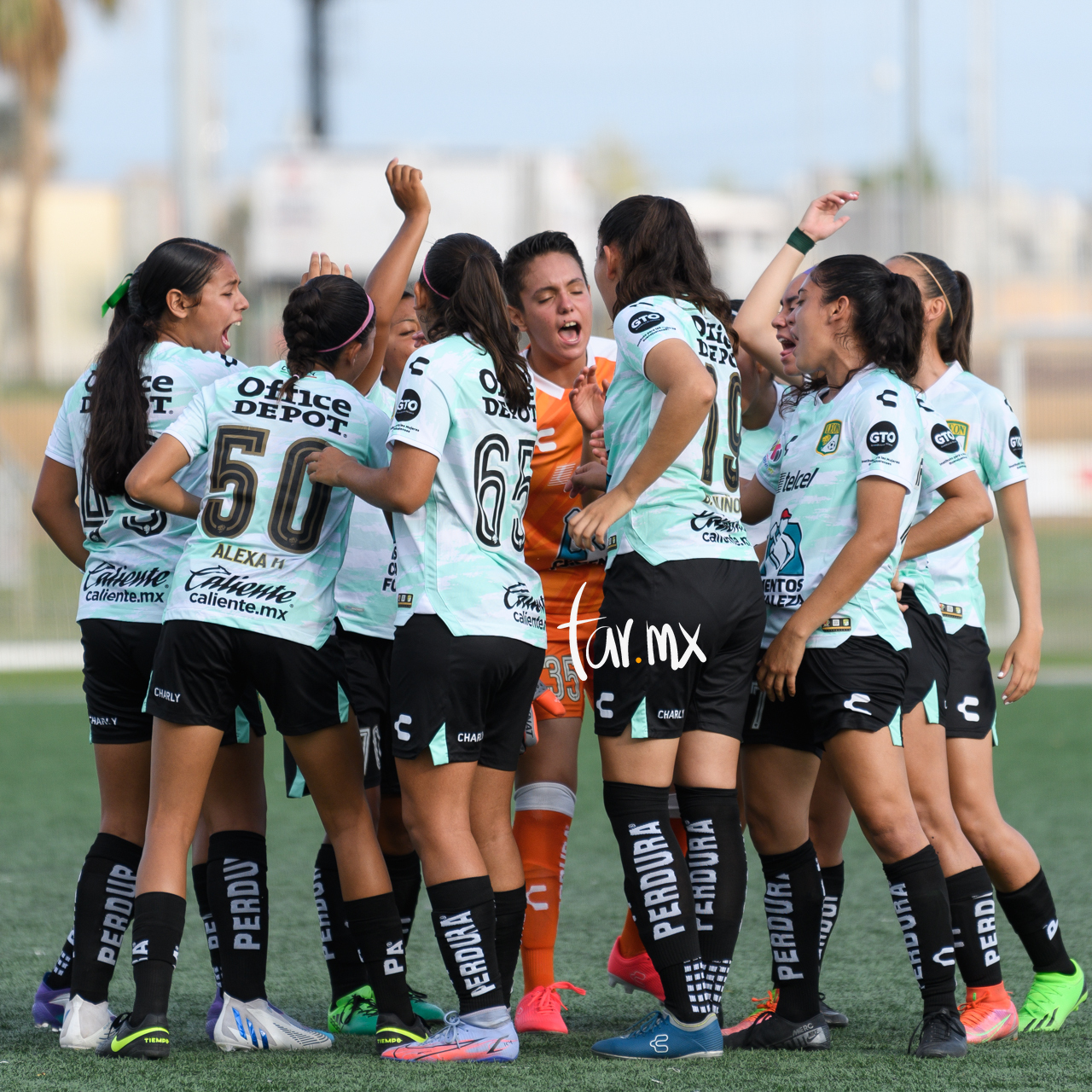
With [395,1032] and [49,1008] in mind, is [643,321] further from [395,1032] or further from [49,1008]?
[49,1008]

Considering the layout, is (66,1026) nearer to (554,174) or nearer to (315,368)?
(315,368)

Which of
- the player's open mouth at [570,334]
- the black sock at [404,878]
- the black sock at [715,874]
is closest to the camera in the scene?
the black sock at [715,874]

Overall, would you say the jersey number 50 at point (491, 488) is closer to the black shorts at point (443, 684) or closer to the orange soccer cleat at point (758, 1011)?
the black shorts at point (443, 684)

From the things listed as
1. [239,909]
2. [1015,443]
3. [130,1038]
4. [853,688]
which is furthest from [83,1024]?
[1015,443]

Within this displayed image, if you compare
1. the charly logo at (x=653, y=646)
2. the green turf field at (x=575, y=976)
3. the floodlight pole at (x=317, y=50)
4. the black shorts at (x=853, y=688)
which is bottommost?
the green turf field at (x=575, y=976)

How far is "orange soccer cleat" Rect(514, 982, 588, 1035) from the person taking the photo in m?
4.01

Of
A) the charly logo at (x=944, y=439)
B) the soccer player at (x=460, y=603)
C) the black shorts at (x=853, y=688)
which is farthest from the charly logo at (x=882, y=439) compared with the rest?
the soccer player at (x=460, y=603)

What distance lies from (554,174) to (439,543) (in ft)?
57.6

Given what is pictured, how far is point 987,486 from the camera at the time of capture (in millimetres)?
4207

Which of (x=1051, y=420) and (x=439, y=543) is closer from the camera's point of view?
(x=439, y=543)

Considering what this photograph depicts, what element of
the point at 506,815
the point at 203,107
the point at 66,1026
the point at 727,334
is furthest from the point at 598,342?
the point at 203,107

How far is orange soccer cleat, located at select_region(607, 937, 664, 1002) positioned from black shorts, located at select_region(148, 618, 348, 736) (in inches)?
50.1

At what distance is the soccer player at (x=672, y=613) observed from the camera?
356 cm

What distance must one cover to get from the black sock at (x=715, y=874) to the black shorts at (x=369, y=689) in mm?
928
